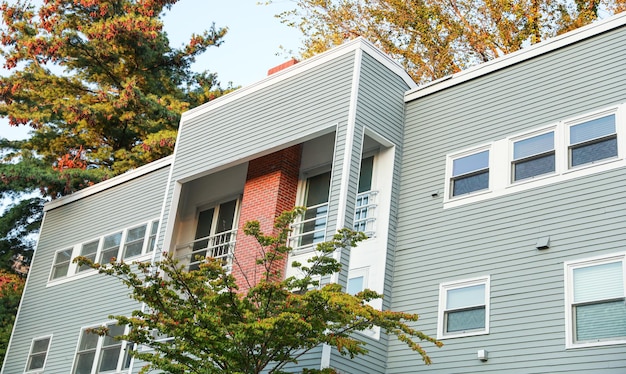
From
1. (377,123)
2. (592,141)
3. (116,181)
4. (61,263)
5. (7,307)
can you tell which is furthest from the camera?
(7,307)

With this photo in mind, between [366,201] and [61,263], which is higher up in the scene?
[366,201]

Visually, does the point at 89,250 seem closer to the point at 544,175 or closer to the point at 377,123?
the point at 377,123

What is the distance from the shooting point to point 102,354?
1909cm

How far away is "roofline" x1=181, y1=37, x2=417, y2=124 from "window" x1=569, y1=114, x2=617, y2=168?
4.32m

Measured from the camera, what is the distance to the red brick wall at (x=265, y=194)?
16.9 m

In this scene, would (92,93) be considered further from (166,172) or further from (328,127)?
(328,127)

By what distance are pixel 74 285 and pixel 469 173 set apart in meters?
11.2

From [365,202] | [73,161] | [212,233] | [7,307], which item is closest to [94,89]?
[73,161]

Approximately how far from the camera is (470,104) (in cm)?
1557

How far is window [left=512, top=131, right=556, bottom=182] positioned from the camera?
547 inches

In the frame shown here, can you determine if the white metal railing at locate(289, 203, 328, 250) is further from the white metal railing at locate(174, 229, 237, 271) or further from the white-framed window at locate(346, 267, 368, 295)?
the white metal railing at locate(174, 229, 237, 271)

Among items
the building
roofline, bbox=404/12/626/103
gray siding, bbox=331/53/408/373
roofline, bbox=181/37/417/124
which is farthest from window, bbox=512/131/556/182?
roofline, bbox=181/37/417/124

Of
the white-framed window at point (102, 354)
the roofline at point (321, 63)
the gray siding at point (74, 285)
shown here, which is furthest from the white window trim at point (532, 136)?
the white-framed window at point (102, 354)

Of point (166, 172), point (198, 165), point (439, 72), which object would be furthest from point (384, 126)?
point (439, 72)
